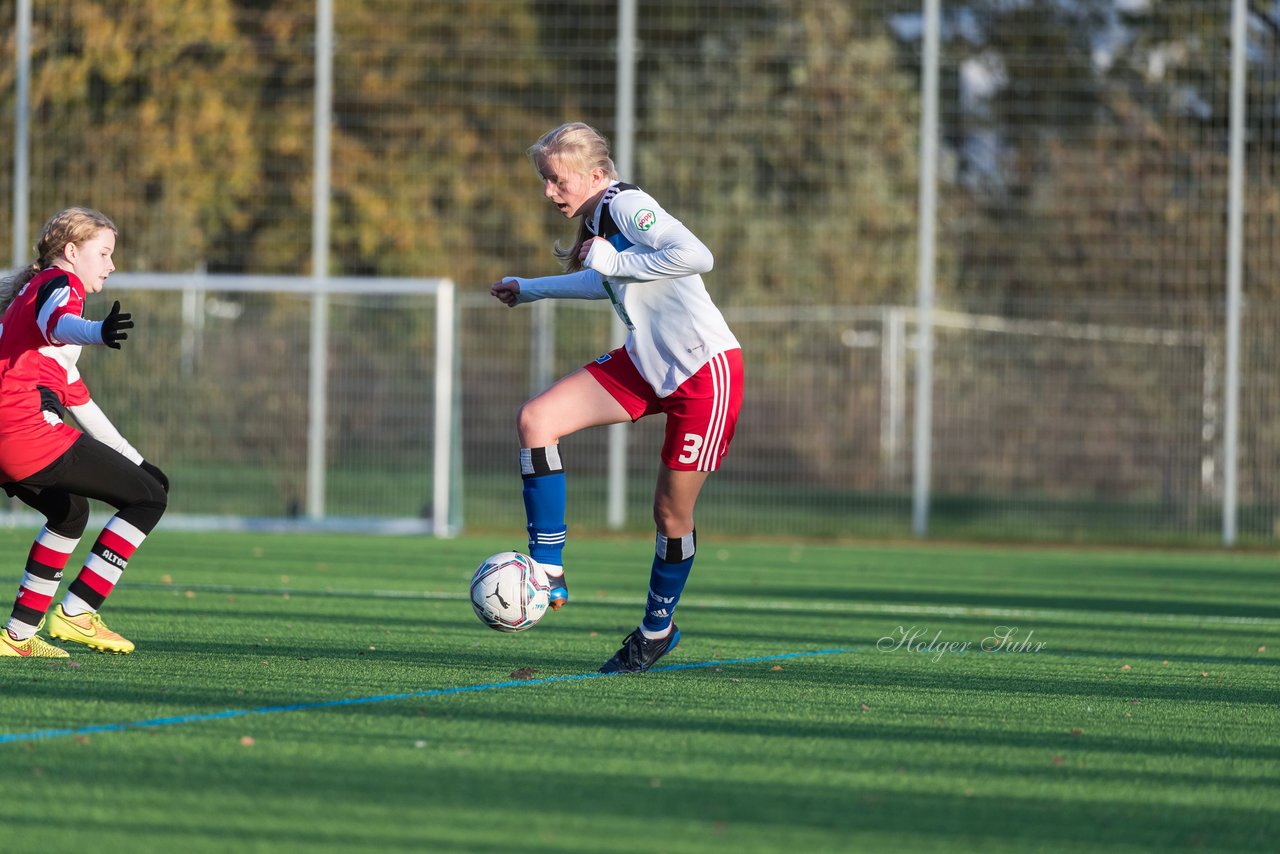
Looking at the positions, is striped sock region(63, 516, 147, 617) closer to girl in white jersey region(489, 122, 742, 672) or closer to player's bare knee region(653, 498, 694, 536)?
girl in white jersey region(489, 122, 742, 672)

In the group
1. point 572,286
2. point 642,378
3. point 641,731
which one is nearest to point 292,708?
point 641,731

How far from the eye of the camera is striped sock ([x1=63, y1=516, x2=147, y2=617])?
646cm

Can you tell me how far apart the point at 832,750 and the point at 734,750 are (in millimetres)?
264

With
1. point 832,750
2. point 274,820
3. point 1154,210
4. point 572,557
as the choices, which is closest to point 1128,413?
point 1154,210

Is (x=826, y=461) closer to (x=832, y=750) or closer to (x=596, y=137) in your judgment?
(x=596, y=137)

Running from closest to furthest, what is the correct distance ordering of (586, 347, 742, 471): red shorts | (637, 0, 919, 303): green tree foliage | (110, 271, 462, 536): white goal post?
1. (586, 347, 742, 471): red shorts
2. (110, 271, 462, 536): white goal post
3. (637, 0, 919, 303): green tree foliage

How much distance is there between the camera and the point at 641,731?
4.93 m

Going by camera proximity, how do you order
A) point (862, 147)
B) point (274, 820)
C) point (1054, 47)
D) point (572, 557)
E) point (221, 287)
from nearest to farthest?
point (274, 820)
point (572, 557)
point (221, 287)
point (1054, 47)
point (862, 147)

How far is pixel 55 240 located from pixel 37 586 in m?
1.20

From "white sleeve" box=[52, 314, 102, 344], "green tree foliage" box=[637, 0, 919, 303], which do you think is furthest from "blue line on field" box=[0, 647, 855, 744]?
"green tree foliage" box=[637, 0, 919, 303]

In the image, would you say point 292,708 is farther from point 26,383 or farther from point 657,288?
point 657,288

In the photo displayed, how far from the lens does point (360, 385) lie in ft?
54.4

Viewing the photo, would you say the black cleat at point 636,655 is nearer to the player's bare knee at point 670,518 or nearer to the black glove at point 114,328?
the player's bare knee at point 670,518

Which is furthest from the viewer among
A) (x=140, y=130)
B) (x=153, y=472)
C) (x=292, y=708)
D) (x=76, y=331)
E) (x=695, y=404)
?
(x=140, y=130)
